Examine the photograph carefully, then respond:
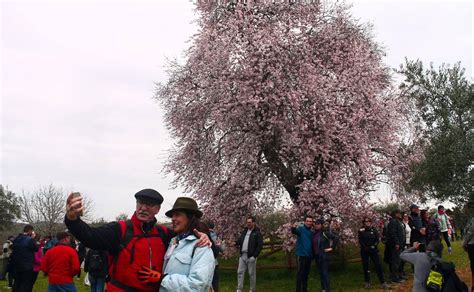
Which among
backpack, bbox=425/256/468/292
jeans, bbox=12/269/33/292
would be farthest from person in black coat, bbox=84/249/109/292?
backpack, bbox=425/256/468/292

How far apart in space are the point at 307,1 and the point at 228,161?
8.54 metres

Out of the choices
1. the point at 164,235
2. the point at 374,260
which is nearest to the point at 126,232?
the point at 164,235

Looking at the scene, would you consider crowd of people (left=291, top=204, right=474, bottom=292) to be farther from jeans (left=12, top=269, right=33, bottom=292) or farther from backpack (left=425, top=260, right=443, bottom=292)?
jeans (left=12, top=269, right=33, bottom=292)

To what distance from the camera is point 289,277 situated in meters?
18.0

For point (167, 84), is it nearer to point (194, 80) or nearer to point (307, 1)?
point (194, 80)

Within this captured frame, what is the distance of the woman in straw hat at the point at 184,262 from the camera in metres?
3.95

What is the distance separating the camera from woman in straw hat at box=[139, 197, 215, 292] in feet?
13.0

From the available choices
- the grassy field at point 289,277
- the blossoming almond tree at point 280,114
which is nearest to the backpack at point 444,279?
the grassy field at point 289,277

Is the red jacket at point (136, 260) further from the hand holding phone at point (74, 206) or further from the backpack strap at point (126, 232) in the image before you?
the hand holding phone at point (74, 206)

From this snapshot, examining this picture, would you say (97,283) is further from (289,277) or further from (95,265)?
(289,277)

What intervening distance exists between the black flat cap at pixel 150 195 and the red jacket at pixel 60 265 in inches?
225

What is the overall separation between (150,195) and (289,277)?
1449 cm

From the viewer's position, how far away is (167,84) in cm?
2281

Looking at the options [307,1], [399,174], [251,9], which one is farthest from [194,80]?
[399,174]
